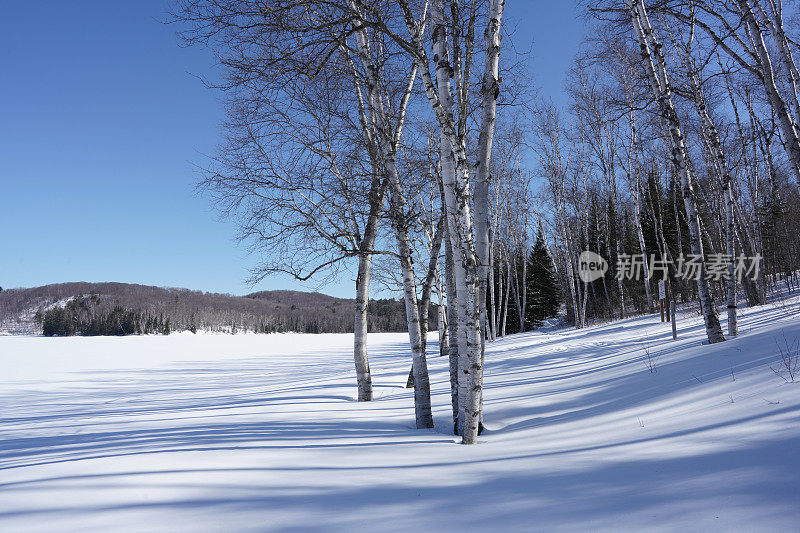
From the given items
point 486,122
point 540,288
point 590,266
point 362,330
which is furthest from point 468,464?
point 540,288

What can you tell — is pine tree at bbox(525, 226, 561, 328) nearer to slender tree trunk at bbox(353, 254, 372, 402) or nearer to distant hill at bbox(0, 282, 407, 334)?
slender tree trunk at bbox(353, 254, 372, 402)

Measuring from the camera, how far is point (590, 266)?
24.8 metres

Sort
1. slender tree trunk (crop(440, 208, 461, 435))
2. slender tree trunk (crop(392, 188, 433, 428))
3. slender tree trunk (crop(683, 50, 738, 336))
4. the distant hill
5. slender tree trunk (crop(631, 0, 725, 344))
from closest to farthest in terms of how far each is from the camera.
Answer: slender tree trunk (crop(440, 208, 461, 435)), slender tree trunk (crop(392, 188, 433, 428)), slender tree trunk (crop(631, 0, 725, 344)), slender tree trunk (crop(683, 50, 738, 336)), the distant hill

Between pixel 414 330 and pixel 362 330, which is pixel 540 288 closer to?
pixel 362 330

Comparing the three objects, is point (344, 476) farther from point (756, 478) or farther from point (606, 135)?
point (606, 135)

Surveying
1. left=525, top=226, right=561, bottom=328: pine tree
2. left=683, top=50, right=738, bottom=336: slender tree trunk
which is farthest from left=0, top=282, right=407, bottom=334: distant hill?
left=683, top=50, right=738, bottom=336: slender tree trunk

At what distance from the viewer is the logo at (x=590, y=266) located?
23.8 metres

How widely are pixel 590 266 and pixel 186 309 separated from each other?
3721 inches

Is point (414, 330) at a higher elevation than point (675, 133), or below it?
below

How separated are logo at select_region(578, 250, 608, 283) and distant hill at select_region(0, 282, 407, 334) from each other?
54.9 m

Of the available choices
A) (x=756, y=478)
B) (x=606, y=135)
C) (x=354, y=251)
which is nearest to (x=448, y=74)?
(x=354, y=251)

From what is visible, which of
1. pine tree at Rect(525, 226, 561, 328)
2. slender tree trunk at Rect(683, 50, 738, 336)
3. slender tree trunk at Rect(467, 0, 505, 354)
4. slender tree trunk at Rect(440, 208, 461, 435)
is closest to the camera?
slender tree trunk at Rect(467, 0, 505, 354)

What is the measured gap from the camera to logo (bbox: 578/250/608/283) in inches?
937

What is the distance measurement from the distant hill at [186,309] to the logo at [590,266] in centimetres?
5492
